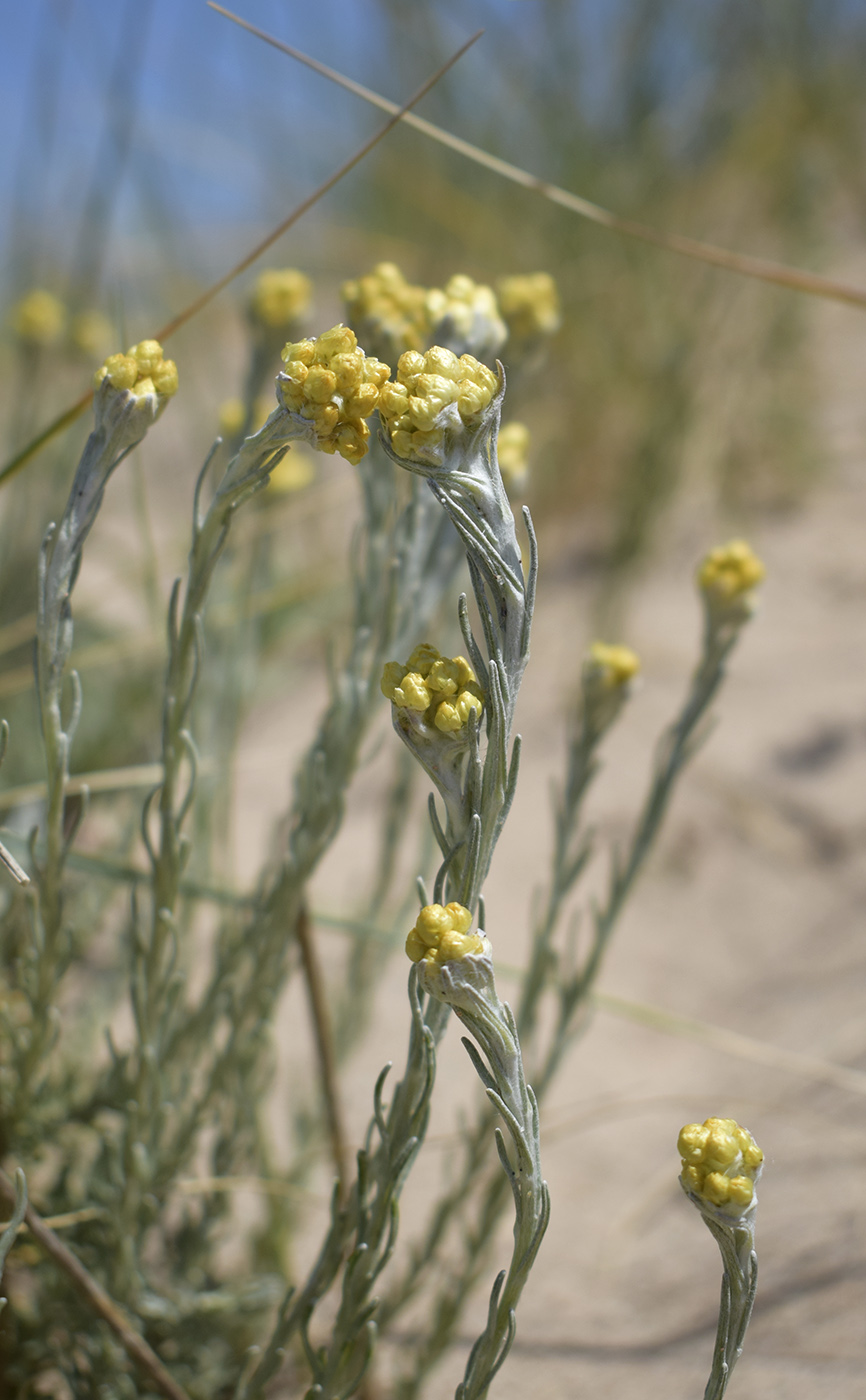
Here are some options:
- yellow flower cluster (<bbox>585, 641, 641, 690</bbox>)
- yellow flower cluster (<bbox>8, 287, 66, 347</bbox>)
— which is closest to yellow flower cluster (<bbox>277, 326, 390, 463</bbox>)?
yellow flower cluster (<bbox>585, 641, 641, 690</bbox>)

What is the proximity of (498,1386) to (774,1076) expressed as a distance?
1.35 feet

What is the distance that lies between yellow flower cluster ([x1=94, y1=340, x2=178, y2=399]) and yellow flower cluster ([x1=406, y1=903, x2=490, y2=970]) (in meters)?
0.27

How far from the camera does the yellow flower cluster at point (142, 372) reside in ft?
1.51

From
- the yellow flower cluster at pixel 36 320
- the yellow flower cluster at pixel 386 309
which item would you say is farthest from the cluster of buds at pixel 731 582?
the yellow flower cluster at pixel 36 320

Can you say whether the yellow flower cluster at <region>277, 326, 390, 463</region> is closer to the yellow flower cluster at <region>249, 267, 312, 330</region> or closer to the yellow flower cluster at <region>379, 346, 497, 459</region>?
the yellow flower cluster at <region>379, 346, 497, 459</region>

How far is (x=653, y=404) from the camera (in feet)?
6.84

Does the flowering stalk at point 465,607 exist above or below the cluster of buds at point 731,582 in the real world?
below

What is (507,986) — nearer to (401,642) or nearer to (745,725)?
(745,725)

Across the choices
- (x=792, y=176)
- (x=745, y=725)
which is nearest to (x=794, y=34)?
(x=792, y=176)

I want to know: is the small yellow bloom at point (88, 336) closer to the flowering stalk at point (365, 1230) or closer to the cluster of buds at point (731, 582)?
the cluster of buds at point (731, 582)

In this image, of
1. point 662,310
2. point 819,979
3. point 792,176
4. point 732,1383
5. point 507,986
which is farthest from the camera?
point 792,176

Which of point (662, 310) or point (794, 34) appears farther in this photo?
point (794, 34)

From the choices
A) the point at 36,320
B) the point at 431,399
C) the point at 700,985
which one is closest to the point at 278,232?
the point at 431,399

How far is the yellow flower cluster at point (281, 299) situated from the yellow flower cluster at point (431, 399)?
0.47 meters
